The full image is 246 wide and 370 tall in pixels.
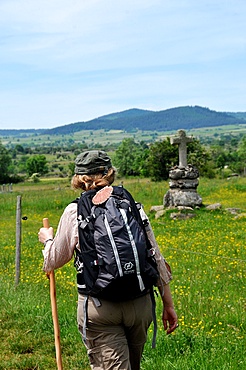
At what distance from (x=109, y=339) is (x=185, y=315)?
3623mm

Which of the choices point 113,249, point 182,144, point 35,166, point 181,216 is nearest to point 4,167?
point 35,166

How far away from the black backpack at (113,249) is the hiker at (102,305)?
0.04 m

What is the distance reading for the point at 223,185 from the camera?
1112 inches

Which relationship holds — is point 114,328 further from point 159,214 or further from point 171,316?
point 159,214

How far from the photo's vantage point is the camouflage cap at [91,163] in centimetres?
401

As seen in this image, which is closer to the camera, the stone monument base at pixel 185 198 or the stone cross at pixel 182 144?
the stone monument base at pixel 185 198

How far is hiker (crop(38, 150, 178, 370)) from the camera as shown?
377cm

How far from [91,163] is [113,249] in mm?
755

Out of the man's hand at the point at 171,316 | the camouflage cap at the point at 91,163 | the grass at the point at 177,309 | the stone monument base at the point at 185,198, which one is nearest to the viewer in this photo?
the camouflage cap at the point at 91,163

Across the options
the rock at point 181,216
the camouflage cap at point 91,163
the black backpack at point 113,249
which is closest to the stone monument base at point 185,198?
the rock at point 181,216

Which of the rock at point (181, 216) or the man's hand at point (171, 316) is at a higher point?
the man's hand at point (171, 316)

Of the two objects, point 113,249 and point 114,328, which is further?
point 114,328

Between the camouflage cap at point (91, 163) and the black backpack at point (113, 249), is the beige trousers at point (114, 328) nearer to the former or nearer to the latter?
the black backpack at point (113, 249)

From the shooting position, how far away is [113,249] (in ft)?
11.6
